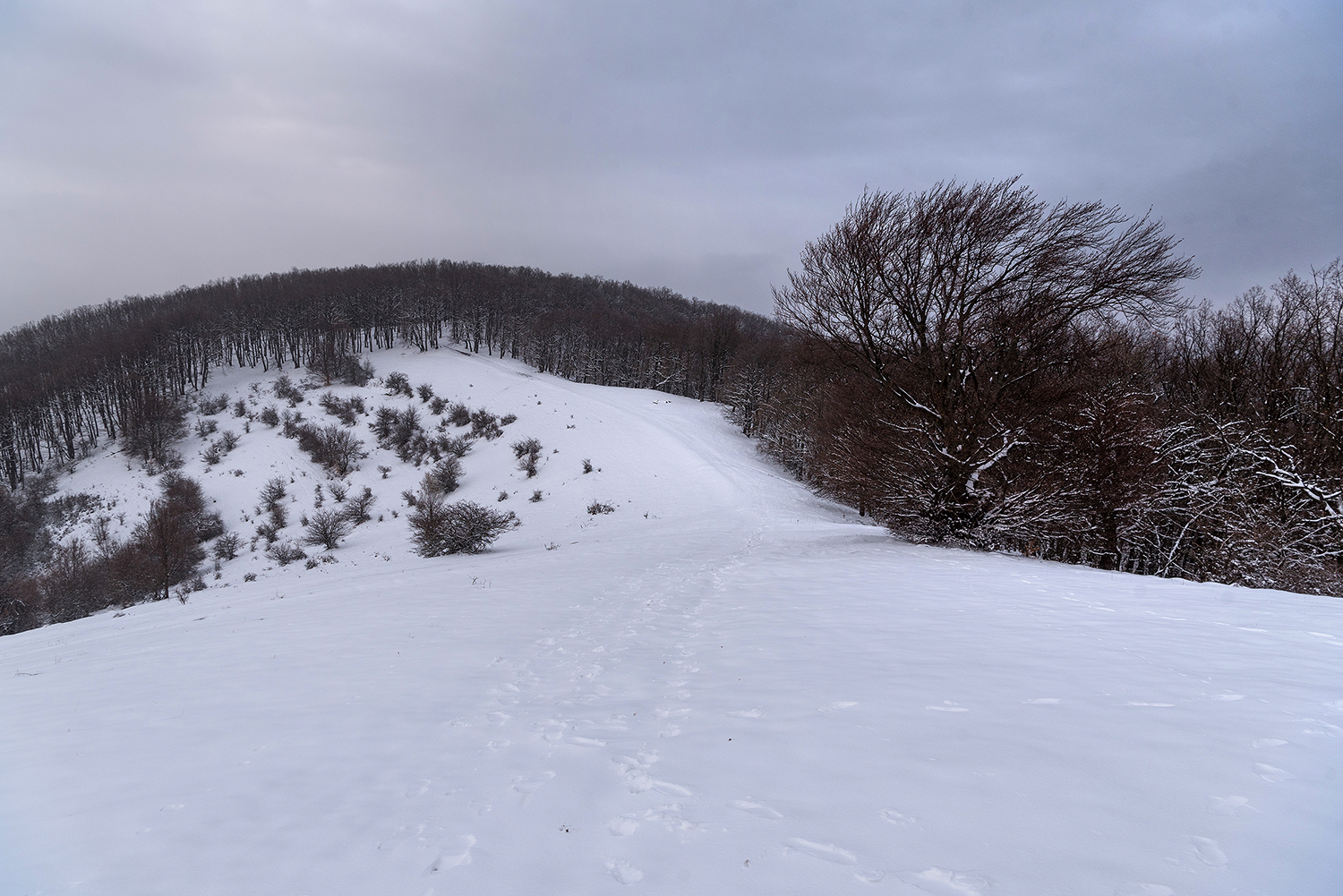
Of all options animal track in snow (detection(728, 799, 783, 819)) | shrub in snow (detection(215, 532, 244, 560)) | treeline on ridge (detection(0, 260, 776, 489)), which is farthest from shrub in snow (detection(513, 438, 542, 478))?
treeline on ridge (detection(0, 260, 776, 489))

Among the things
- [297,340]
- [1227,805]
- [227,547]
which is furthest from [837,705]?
[297,340]

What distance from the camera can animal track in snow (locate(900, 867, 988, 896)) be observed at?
72.1 inches

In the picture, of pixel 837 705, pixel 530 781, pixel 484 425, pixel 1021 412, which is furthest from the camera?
pixel 484 425

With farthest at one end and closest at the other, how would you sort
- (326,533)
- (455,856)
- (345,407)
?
(345,407) → (326,533) → (455,856)

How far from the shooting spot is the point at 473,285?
80938 millimetres

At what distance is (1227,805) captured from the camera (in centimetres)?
209

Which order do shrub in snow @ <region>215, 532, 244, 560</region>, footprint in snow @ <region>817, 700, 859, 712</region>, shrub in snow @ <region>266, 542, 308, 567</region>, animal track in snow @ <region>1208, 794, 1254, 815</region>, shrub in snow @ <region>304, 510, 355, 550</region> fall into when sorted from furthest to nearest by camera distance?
shrub in snow @ <region>215, 532, 244, 560</region> < shrub in snow @ <region>304, 510, 355, 550</region> < shrub in snow @ <region>266, 542, 308, 567</region> < footprint in snow @ <region>817, 700, 859, 712</region> < animal track in snow @ <region>1208, 794, 1254, 815</region>

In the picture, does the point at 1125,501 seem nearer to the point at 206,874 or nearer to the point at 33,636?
the point at 206,874

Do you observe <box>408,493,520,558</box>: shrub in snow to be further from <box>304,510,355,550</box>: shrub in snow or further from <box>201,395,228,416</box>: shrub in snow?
<box>201,395,228,416</box>: shrub in snow

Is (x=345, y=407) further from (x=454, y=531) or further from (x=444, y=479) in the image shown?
(x=454, y=531)

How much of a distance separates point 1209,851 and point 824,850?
4.51 feet

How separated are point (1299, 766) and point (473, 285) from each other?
295 feet

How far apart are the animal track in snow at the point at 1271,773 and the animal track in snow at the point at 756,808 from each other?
215 centimetres

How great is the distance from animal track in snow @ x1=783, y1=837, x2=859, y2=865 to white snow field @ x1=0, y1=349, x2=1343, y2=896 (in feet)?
0.03
